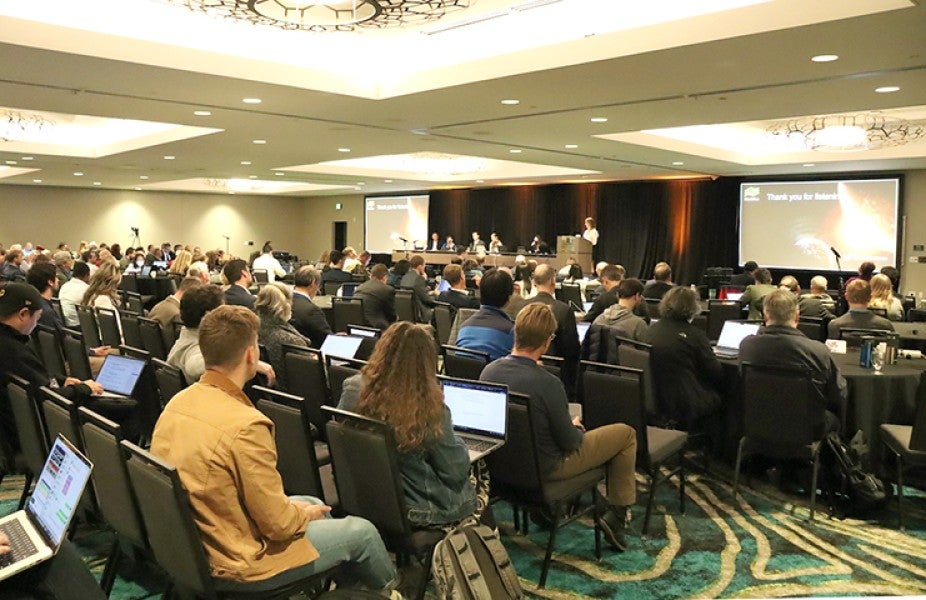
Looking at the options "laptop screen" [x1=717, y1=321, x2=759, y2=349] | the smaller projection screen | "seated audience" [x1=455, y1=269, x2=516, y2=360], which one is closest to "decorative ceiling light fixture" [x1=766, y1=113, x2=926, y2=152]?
"laptop screen" [x1=717, y1=321, x2=759, y2=349]

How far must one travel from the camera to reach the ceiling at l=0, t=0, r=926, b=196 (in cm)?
506

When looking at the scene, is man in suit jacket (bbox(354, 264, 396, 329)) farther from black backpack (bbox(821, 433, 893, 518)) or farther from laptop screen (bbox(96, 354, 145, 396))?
black backpack (bbox(821, 433, 893, 518))

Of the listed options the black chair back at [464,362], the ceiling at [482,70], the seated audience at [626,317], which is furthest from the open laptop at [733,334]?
the black chair back at [464,362]

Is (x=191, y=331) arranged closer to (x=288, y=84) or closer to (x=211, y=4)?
(x=211, y=4)

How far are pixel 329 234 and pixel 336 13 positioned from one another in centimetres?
2097

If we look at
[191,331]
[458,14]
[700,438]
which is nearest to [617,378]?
[700,438]

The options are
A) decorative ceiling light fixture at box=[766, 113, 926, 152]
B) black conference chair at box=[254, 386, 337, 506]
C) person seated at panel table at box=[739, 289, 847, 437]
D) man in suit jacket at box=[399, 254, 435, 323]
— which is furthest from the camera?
decorative ceiling light fixture at box=[766, 113, 926, 152]

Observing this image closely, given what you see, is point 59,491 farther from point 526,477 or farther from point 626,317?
point 626,317

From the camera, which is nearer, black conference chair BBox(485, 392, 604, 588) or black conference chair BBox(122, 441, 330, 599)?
black conference chair BBox(122, 441, 330, 599)

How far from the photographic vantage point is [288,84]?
6.56 m

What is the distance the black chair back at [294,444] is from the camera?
2938 mm

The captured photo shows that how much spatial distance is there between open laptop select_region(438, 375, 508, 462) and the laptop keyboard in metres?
1.56

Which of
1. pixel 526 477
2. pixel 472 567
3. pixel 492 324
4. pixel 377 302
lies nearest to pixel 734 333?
pixel 492 324

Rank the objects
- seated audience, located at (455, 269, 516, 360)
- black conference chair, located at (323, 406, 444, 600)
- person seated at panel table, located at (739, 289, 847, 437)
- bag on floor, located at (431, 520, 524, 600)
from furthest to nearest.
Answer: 1. seated audience, located at (455, 269, 516, 360)
2. person seated at panel table, located at (739, 289, 847, 437)
3. black conference chair, located at (323, 406, 444, 600)
4. bag on floor, located at (431, 520, 524, 600)
